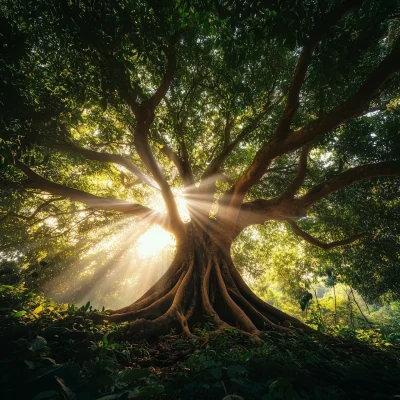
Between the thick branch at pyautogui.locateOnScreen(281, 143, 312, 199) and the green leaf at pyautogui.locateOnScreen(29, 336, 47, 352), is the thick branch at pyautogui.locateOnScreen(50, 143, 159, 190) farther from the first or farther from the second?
the green leaf at pyautogui.locateOnScreen(29, 336, 47, 352)

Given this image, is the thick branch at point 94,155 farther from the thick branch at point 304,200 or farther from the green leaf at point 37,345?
the green leaf at point 37,345

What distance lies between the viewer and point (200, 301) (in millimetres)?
5457

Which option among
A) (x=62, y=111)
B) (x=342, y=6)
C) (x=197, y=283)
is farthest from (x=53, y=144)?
(x=342, y=6)

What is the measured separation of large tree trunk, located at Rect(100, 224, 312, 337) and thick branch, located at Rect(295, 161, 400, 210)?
9.26 ft

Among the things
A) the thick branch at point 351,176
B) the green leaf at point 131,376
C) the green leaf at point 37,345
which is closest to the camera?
the green leaf at point 131,376

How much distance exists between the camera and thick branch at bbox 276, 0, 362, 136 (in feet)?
8.68

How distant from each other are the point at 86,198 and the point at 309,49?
615 cm

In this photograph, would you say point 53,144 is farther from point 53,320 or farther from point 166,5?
point 53,320

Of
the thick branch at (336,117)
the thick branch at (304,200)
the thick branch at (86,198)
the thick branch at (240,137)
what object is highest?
the thick branch at (240,137)

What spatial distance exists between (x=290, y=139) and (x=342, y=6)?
217 cm

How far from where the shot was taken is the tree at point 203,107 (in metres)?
2.79

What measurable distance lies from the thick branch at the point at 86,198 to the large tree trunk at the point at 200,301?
1.37 meters

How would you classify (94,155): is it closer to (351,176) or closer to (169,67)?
(169,67)

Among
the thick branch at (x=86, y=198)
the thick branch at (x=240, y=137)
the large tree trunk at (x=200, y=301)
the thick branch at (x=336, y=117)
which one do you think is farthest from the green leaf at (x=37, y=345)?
the thick branch at (x=240, y=137)
